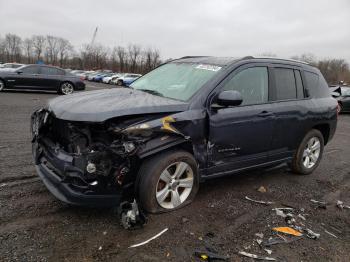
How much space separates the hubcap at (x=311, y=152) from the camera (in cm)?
541

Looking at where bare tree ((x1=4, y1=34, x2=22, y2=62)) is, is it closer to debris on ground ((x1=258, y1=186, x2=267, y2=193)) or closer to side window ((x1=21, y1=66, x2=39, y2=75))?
side window ((x1=21, y1=66, x2=39, y2=75))

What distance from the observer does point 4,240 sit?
2.86 meters

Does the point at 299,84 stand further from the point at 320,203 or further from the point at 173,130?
the point at 173,130

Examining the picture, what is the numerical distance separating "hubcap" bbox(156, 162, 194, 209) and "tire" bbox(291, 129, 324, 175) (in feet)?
8.01

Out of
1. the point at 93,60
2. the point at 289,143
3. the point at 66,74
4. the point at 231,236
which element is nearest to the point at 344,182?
the point at 289,143

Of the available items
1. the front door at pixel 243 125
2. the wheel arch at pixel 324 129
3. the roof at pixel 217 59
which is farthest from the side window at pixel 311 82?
the front door at pixel 243 125

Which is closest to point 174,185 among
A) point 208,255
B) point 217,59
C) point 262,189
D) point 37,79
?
point 208,255

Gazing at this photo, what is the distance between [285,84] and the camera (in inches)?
189

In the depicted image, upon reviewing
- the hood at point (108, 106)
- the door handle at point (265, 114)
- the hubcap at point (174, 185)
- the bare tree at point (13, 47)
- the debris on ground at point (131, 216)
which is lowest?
the debris on ground at point (131, 216)

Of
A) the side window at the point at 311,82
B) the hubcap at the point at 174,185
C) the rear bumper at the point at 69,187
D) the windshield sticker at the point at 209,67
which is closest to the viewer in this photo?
the rear bumper at the point at 69,187

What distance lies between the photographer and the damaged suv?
3.09m

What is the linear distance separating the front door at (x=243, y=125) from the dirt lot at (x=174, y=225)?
524mm

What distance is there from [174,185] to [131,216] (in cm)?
65

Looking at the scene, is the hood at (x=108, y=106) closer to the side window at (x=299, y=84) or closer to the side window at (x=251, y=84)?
the side window at (x=251, y=84)
